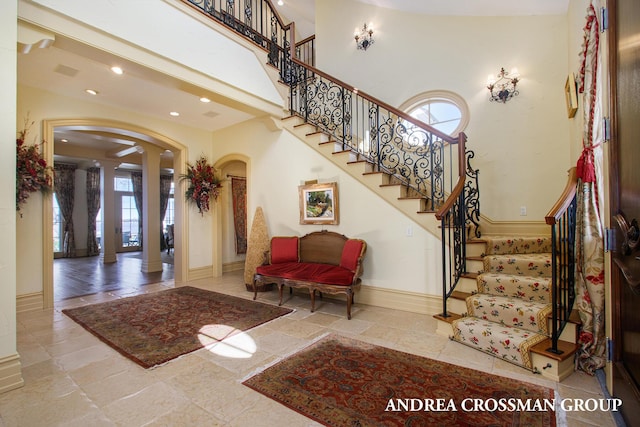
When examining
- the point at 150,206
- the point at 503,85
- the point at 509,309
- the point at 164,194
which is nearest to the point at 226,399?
the point at 509,309

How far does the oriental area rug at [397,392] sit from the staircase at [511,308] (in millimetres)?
310

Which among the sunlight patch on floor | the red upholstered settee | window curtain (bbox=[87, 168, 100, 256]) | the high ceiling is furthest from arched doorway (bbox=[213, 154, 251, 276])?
window curtain (bbox=[87, 168, 100, 256])

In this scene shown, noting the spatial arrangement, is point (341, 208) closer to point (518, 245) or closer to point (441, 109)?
point (518, 245)

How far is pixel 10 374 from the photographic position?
88.8 inches

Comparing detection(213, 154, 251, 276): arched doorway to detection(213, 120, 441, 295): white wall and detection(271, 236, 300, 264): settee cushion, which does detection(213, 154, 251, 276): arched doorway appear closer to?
detection(213, 120, 441, 295): white wall

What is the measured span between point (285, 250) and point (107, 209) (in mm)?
7292

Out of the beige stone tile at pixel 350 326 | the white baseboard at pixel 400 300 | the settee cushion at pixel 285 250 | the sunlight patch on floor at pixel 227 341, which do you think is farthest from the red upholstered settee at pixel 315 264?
the sunlight patch on floor at pixel 227 341

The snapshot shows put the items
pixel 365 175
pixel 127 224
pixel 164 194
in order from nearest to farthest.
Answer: pixel 365 175 < pixel 127 224 < pixel 164 194

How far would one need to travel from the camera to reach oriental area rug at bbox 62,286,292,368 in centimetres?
Result: 293

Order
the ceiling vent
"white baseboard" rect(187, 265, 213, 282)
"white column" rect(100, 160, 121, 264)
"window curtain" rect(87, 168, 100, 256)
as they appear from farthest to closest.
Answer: "window curtain" rect(87, 168, 100, 256) → "white column" rect(100, 160, 121, 264) → "white baseboard" rect(187, 265, 213, 282) → the ceiling vent

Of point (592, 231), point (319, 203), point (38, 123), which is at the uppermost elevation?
point (38, 123)

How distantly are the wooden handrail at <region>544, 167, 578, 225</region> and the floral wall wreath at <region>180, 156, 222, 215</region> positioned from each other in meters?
5.62

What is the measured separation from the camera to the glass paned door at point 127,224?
11.3 meters

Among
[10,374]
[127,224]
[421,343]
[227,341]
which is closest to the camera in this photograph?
[10,374]
